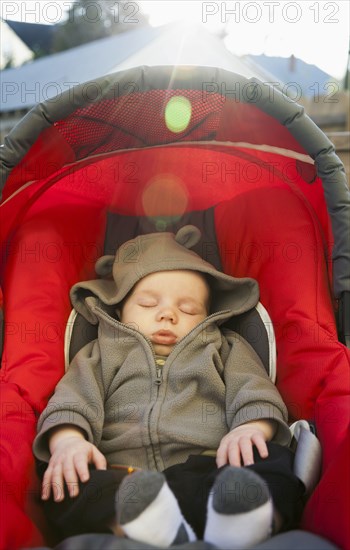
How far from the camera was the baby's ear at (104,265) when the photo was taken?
6.40 ft

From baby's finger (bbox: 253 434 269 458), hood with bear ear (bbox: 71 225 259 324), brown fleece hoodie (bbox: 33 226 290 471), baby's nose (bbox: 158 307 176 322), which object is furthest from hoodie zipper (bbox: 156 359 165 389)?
baby's finger (bbox: 253 434 269 458)

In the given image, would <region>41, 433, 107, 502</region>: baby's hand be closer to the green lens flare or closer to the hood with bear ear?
the hood with bear ear

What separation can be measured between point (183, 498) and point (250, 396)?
0.34 meters

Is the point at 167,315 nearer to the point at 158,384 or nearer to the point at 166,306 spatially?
the point at 166,306

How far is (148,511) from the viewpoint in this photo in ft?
3.41

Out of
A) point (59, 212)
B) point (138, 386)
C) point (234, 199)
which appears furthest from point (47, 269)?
point (234, 199)

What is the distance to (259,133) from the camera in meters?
1.70

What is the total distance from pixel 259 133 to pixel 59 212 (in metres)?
0.70

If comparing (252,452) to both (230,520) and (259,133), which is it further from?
(259,133)

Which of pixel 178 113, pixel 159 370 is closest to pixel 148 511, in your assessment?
pixel 159 370

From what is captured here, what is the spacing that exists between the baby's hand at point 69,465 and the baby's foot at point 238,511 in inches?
12.4

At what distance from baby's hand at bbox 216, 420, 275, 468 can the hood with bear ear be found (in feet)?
1.54

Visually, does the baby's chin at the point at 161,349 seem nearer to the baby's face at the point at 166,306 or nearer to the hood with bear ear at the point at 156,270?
the baby's face at the point at 166,306

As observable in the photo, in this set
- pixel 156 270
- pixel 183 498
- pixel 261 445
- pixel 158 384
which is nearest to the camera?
pixel 183 498
